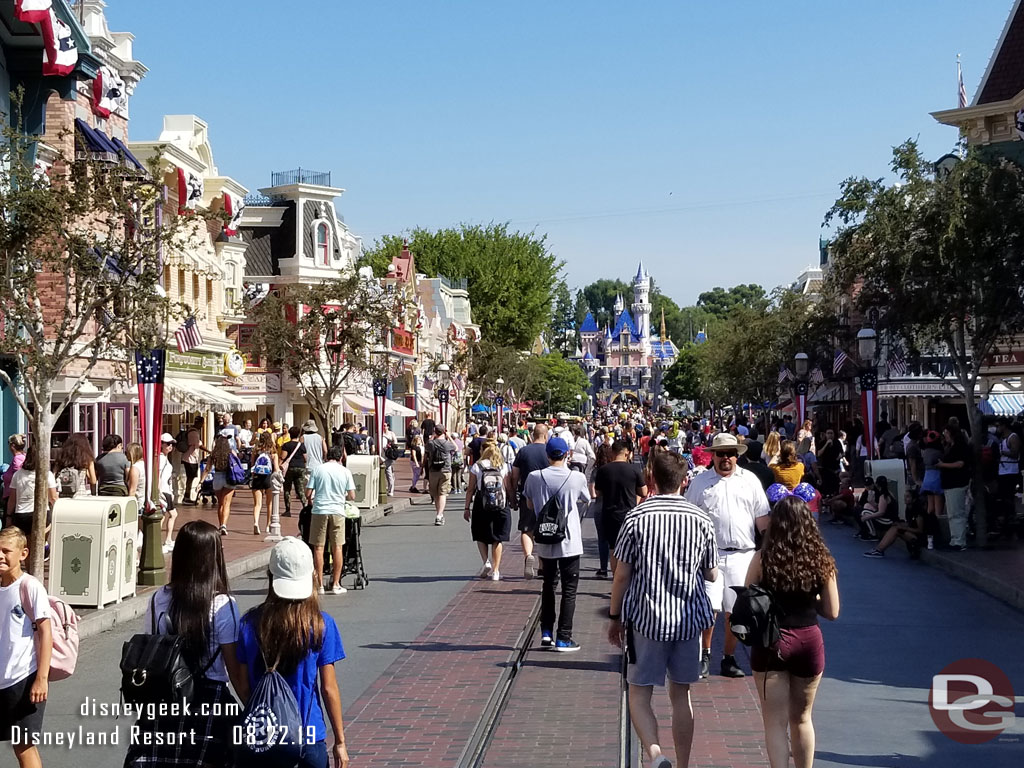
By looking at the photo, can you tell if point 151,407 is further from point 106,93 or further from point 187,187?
point 187,187

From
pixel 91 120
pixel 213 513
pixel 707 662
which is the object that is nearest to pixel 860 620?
pixel 707 662

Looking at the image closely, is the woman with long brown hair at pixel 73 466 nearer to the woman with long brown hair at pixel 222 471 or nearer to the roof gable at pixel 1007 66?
the woman with long brown hair at pixel 222 471

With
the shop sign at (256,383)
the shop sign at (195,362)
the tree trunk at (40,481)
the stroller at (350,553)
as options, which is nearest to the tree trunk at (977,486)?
the stroller at (350,553)

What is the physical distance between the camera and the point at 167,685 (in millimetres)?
5012

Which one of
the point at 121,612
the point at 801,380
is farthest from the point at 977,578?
the point at 801,380

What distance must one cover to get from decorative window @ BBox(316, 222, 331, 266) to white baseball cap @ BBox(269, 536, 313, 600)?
157 ft

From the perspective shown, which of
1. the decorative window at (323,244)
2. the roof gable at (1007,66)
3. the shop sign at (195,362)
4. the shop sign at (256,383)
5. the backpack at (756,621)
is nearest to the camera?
the backpack at (756,621)

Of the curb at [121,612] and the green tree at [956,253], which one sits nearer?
the curb at [121,612]

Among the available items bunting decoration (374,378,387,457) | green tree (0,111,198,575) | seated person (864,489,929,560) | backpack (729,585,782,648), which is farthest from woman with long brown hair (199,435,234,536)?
backpack (729,585,782,648)

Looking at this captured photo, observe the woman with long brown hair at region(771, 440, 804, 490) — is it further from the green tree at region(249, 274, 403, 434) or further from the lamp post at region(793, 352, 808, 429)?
the lamp post at region(793, 352, 808, 429)

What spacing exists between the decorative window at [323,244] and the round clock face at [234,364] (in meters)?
10.2

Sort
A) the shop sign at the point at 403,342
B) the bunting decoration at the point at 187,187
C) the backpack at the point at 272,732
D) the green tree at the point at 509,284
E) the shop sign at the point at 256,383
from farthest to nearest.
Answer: the green tree at the point at 509,284 < the shop sign at the point at 403,342 < the shop sign at the point at 256,383 < the bunting decoration at the point at 187,187 < the backpack at the point at 272,732

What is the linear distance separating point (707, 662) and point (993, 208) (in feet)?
36.8

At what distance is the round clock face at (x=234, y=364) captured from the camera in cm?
4150
